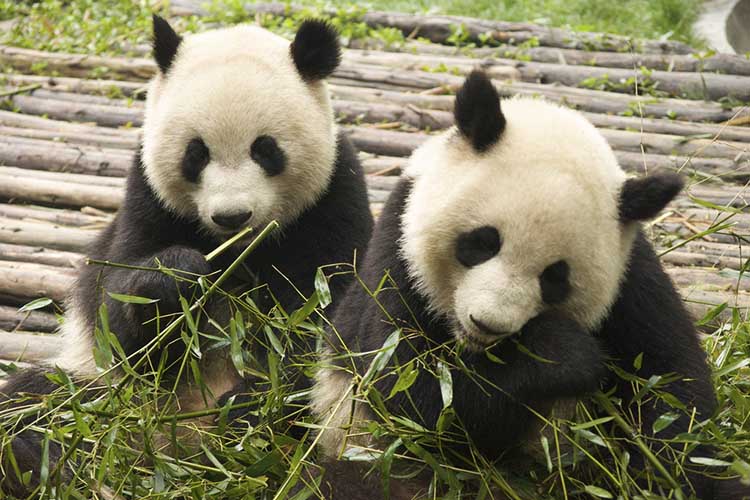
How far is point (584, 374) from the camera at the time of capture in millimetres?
3361

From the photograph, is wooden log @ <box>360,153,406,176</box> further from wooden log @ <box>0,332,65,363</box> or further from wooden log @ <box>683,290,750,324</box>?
wooden log @ <box>0,332,65,363</box>

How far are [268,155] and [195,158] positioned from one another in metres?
0.31

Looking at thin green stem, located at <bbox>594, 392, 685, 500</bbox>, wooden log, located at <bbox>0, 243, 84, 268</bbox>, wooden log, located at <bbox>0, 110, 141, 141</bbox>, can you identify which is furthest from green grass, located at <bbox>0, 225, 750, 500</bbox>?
wooden log, located at <bbox>0, 110, 141, 141</bbox>

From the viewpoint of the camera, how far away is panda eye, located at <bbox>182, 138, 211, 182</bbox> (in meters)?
4.25

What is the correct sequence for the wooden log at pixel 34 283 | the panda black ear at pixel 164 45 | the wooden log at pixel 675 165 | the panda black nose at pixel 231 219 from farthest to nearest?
1. the wooden log at pixel 675 165
2. the wooden log at pixel 34 283
3. the panda black ear at pixel 164 45
4. the panda black nose at pixel 231 219

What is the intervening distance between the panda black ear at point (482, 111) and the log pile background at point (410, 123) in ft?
6.52

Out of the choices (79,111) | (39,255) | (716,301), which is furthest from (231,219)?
(79,111)

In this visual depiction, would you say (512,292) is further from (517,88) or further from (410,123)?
(517,88)

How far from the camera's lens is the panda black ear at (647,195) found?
10.8 feet

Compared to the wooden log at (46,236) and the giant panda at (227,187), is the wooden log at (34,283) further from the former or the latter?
the giant panda at (227,187)

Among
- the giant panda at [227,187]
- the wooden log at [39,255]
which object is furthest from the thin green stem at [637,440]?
the wooden log at [39,255]

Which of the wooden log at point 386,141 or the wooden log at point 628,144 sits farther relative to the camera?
the wooden log at point 386,141

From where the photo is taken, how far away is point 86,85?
7805 millimetres

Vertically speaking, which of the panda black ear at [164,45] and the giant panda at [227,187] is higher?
the panda black ear at [164,45]
